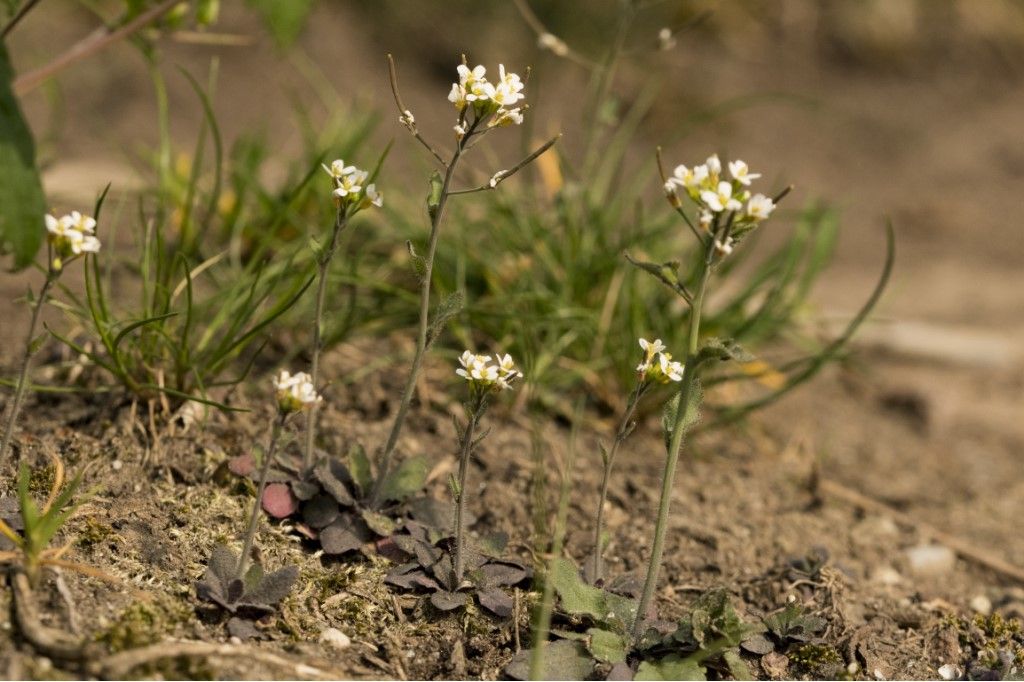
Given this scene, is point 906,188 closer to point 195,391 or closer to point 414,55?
point 414,55

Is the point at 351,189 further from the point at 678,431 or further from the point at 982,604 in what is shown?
the point at 982,604

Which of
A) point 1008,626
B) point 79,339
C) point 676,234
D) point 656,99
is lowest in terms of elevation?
point 1008,626

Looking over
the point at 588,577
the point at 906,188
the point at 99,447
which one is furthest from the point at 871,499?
the point at 906,188

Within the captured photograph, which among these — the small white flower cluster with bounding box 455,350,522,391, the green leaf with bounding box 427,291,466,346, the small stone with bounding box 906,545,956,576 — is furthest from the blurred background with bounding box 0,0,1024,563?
the small white flower cluster with bounding box 455,350,522,391

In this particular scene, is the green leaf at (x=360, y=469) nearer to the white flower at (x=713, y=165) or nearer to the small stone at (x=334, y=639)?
the small stone at (x=334, y=639)

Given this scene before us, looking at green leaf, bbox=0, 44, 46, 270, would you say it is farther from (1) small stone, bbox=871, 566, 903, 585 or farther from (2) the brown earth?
(1) small stone, bbox=871, 566, 903, 585
